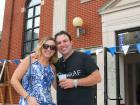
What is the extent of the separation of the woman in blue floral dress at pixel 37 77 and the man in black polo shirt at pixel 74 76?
114 mm

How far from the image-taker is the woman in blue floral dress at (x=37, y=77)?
3133mm

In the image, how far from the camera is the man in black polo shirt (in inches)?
125

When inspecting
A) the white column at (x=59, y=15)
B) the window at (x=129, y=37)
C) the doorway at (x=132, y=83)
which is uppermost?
the white column at (x=59, y=15)

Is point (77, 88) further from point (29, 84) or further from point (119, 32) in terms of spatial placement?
Answer: point (119, 32)

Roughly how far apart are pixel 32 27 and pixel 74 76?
31.7 feet

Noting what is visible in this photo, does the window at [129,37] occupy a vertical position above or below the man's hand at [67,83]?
above

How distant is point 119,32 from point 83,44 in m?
1.35

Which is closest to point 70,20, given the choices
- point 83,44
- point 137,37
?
point 83,44

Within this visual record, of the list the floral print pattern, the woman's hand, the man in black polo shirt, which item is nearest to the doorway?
the man in black polo shirt

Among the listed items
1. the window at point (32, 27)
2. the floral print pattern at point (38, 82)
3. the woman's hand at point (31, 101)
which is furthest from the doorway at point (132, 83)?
the woman's hand at point (31, 101)

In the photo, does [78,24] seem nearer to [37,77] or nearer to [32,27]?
[32,27]

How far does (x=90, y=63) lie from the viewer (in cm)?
329

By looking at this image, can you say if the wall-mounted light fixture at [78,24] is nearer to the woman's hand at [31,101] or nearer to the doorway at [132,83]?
the doorway at [132,83]

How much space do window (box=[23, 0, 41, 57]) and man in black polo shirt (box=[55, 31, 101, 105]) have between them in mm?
9080
